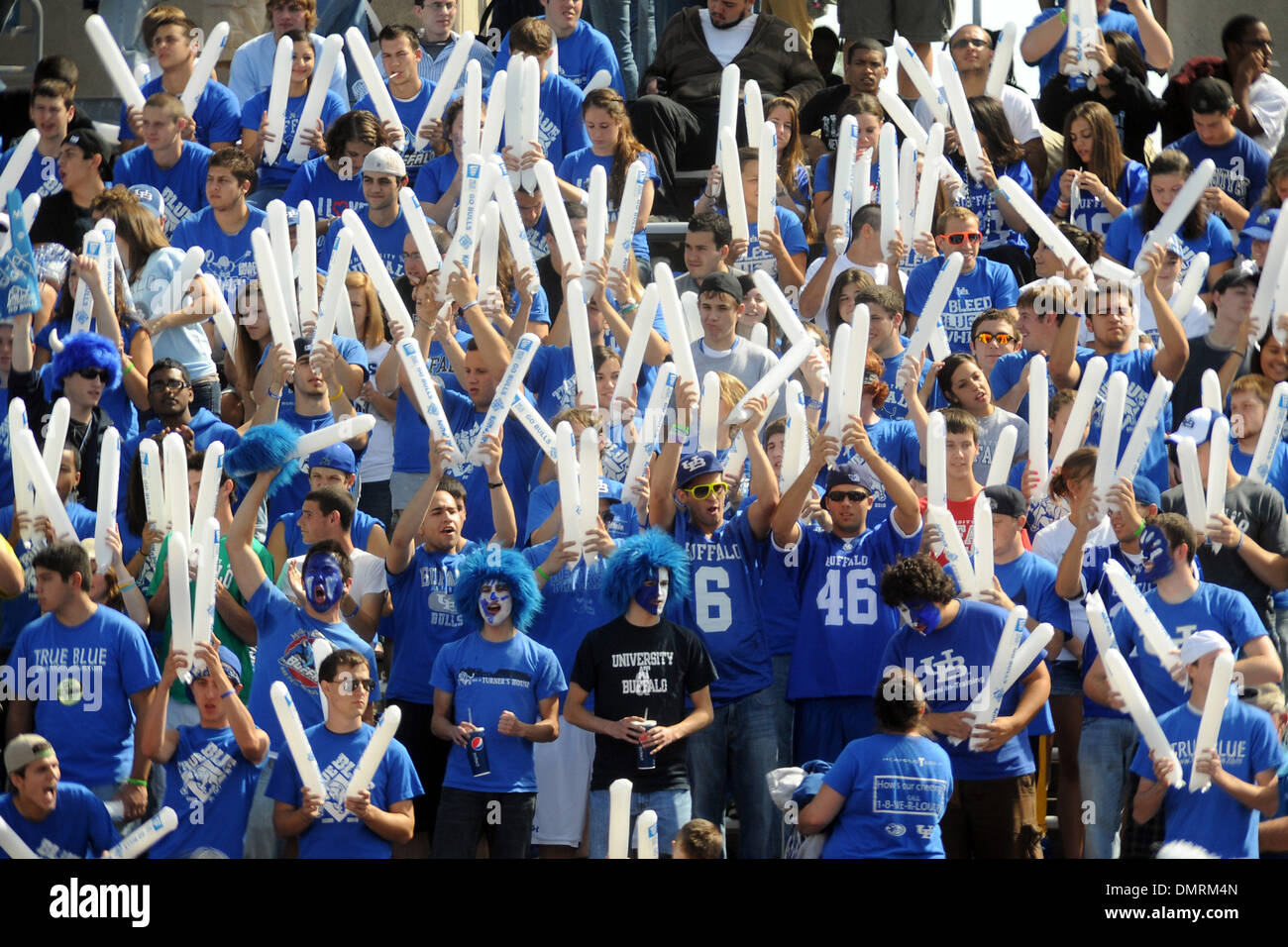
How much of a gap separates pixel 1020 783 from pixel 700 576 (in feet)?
5.10

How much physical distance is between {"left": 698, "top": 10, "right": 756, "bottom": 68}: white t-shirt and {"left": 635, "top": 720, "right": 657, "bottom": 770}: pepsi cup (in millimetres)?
6287

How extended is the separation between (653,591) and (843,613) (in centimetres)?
85

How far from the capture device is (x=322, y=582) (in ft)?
28.5

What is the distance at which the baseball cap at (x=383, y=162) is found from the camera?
1185 centimetres

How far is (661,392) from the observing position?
9383 mm

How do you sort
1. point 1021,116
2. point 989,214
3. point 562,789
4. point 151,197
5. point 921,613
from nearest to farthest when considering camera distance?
point 921,613 → point 562,789 → point 151,197 → point 989,214 → point 1021,116

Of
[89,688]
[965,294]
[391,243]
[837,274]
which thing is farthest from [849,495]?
[391,243]

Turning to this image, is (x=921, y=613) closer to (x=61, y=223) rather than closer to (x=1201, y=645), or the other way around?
(x=1201, y=645)

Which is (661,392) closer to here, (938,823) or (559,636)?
(559,636)

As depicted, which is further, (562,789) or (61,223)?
(61,223)

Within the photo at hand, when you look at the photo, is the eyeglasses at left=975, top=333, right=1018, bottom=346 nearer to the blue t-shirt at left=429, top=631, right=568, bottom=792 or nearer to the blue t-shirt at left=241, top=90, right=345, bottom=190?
the blue t-shirt at left=429, top=631, right=568, bottom=792

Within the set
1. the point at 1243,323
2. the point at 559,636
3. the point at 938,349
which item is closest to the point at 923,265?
the point at 938,349

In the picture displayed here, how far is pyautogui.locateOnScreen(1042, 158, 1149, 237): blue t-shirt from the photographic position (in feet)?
40.5

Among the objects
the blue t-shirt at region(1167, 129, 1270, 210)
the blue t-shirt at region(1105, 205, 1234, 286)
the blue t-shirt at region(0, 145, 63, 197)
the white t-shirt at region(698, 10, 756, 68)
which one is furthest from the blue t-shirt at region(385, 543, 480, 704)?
the blue t-shirt at region(1167, 129, 1270, 210)
